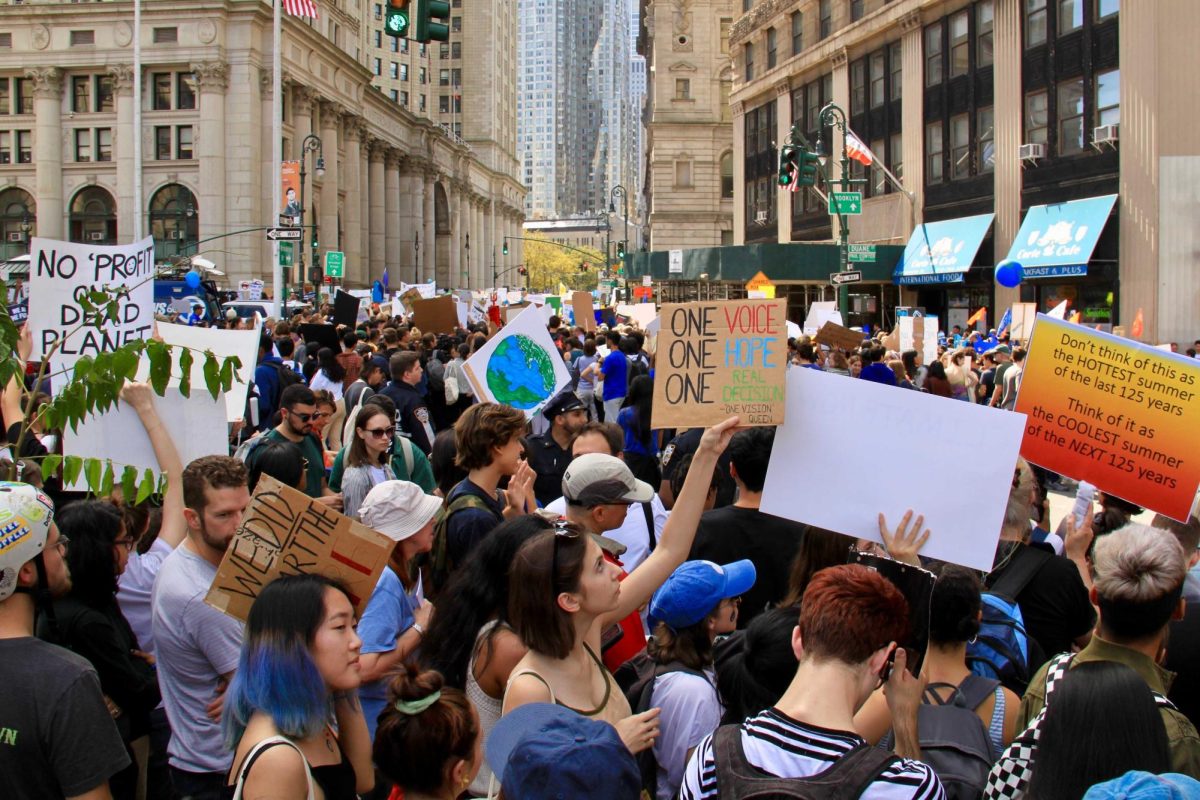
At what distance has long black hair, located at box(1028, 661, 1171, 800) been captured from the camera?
9.66 ft

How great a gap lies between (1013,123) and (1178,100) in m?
6.53

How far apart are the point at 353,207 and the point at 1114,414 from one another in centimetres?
6897

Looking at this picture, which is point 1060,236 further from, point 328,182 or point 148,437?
point 328,182

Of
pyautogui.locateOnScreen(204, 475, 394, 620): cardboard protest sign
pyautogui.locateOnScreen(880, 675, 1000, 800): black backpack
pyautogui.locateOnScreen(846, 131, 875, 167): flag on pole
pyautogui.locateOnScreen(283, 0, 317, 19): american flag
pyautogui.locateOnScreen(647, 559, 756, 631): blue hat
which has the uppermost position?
pyautogui.locateOnScreen(283, 0, 317, 19): american flag

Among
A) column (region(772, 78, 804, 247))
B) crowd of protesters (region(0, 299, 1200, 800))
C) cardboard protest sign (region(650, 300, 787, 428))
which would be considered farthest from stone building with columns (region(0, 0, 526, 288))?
cardboard protest sign (region(650, 300, 787, 428))

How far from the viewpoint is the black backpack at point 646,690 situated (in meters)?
3.94

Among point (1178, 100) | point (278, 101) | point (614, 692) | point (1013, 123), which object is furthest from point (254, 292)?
point (614, 692)

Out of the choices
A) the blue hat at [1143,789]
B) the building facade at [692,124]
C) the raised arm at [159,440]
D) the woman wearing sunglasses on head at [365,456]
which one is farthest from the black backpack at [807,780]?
the building facade at [692,124]

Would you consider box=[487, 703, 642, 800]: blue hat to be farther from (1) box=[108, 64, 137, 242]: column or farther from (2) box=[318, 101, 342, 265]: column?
(2) box=[318, 101, 342, 265]: column

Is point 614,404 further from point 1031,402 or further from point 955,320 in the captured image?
point 955,320

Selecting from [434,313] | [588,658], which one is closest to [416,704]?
[588,658]

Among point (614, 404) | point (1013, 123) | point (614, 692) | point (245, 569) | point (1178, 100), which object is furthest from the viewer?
point (1013, 123)

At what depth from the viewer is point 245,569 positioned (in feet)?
13.7

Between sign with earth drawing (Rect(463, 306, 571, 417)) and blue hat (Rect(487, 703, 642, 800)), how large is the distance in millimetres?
6954
